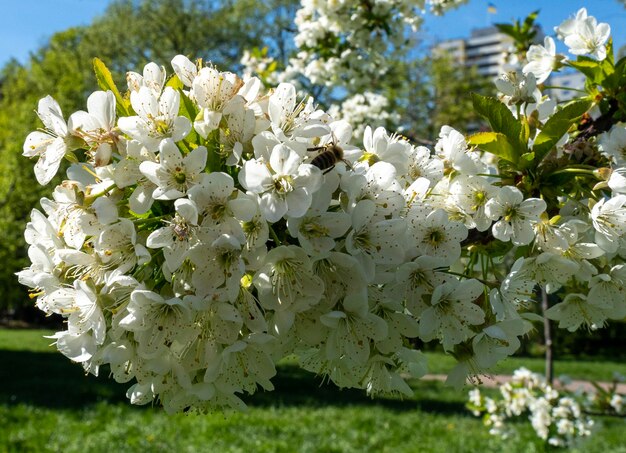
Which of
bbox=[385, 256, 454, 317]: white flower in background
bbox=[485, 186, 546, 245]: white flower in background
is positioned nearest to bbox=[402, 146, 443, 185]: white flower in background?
bbox=[485, 186, 546, 245]: white flower in background

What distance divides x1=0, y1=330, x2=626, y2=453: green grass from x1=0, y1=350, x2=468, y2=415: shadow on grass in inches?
0.9

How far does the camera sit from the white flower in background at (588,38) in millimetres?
1823

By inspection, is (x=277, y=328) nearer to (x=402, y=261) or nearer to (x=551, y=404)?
(x=402, y=261)

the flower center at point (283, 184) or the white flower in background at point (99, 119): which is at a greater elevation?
the white flower in background at point (99, 119)

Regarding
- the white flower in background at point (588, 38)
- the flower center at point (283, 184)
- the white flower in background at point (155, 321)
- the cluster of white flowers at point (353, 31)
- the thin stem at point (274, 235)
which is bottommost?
the white flower in background at point (155, 321)

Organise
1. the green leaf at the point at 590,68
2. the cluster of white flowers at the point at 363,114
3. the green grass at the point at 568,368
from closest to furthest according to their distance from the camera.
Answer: the green leaf at the point at 590,68 → the cluster of white flowers at the point at 363,114 → the green grass at the point at 568,368

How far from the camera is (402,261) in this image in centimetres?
111

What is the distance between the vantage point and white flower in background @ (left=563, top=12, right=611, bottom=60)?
1.82 m

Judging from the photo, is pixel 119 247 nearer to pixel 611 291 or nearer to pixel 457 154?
pixel 457 154

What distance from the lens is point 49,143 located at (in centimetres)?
131

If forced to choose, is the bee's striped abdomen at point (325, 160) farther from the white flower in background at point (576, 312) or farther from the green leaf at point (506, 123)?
the white flower in background at point (576, 312)

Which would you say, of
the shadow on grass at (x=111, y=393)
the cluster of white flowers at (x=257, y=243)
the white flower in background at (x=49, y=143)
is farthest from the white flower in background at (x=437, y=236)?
the shadow on grass at (x=111, y=393)

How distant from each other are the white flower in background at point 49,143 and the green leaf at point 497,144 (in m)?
0.94

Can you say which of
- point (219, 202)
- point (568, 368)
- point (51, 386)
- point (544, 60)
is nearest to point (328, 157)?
point (219, 202)
